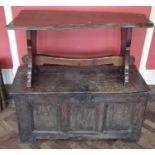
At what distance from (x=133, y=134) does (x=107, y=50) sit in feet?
2.30

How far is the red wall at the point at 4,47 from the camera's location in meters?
1.65

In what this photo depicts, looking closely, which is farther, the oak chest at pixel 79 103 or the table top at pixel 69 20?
the oak chest at pixel 79 103

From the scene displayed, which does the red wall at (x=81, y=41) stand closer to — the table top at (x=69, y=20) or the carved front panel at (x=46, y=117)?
the table top at (x=69, y=20)

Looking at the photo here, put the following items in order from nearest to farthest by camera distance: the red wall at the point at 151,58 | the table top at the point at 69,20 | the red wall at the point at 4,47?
the table top at the point at 69,20 → the red wall at the point at 4,47 → the red wall at the point at 151,58

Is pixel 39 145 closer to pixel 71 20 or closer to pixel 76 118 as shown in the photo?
pixel 76 118

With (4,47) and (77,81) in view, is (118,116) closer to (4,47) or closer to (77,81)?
(77,81)

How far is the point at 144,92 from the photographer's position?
1.33 meters

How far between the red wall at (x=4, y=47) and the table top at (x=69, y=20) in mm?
232

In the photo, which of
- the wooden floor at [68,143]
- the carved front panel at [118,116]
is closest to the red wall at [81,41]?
the carved front panel at [118,116]

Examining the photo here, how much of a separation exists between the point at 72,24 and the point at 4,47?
2.74ft

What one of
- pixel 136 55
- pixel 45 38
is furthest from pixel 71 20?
pixel 136 55

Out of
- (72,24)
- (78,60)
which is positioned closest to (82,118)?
(78,60)

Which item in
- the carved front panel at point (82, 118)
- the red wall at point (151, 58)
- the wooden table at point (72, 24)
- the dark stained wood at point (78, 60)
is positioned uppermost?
the wooden table at point (72, 24)

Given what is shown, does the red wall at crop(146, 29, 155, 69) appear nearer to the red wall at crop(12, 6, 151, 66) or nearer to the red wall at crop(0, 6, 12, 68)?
the red wall at crop(12, 6, 151, 66)
